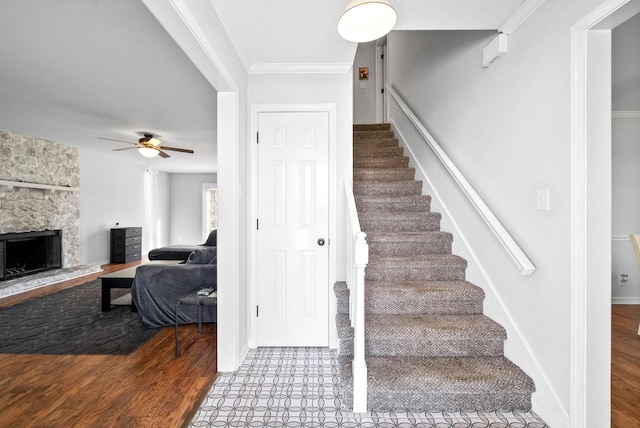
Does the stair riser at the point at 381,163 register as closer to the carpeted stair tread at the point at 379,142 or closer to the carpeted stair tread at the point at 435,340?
the carpeted stair tread at the point at 379,142

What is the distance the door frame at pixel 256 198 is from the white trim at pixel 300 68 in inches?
11.3

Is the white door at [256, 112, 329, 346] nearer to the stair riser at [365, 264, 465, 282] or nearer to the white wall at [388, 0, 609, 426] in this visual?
the stair riser at [365, 264, 465, 282]

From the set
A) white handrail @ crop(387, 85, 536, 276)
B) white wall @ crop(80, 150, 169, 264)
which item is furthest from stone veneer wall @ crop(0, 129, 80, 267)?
white handrail @ crop(387, 85, 536, 276)

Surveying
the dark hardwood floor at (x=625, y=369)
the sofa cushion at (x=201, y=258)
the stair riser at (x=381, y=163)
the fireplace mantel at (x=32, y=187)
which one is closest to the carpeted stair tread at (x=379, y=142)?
the stair riser at (x=381, y=163)

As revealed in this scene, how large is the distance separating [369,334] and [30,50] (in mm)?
3449

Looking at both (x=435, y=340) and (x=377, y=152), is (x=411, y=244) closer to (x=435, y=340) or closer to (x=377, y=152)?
(x=435, y=340)

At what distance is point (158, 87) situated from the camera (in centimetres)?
334

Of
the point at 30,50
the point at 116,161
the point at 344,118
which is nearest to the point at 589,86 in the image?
the point at 344,118

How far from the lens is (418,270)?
253 cm

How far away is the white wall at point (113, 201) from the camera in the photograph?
649 centimetres

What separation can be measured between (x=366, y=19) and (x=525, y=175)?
1.31 m

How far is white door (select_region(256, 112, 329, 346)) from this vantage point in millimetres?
2734

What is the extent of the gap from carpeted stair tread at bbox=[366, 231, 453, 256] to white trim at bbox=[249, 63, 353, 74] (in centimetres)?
148

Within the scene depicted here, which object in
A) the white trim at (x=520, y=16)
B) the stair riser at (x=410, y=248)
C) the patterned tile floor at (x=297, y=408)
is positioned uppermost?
the white trim at (x=520, y=16)
